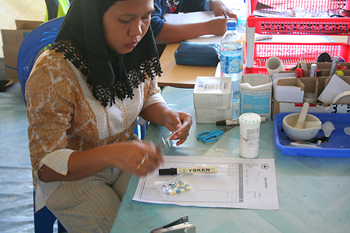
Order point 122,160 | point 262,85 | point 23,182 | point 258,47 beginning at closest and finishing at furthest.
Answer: point 122,160 < point 262,85 < point 258,47 < point 23,182

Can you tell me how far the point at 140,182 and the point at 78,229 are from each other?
0.91 ft

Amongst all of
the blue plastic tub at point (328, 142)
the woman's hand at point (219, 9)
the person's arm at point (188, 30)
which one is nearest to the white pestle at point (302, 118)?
the blue plastic tub at point (328, 142)

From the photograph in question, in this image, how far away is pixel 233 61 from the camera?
134 cm

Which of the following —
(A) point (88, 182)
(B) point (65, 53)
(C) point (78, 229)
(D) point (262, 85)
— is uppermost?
(B) point (65, 53)

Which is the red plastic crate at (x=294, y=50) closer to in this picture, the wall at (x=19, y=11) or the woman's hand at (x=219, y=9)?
the woman's hand at (x=219, y=9)

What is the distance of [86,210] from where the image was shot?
935 mm

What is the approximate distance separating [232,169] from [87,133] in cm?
46

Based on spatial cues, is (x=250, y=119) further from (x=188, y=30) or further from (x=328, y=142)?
(x=188, y=30)

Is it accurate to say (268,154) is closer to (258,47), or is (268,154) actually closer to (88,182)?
(88,182)

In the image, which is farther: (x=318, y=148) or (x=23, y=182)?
(x=23, y=182)

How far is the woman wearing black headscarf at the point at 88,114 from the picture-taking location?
0.83 meters

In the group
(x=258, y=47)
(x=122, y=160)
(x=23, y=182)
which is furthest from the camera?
(x=23, y=182)

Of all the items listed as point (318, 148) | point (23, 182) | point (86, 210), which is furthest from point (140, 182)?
point (23, 182)

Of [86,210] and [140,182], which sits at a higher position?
[140,182]
